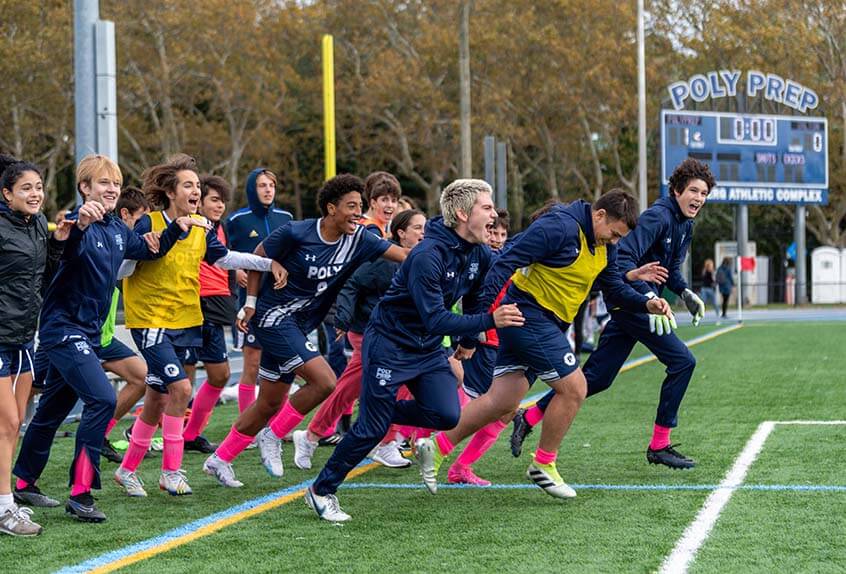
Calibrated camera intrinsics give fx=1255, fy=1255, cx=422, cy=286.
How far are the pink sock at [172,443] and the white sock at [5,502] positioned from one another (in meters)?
1.19

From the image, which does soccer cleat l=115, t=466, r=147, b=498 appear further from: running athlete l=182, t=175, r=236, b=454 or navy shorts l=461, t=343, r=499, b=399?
navy shorts l=461, t=343, r=499, b=399

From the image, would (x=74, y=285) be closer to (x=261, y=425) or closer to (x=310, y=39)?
(x=261, y=425)

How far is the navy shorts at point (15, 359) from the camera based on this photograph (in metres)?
6.07

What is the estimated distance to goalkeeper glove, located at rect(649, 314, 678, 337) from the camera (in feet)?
25.1

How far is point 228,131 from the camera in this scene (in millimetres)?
46812

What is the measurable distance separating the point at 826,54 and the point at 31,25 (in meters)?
28.9

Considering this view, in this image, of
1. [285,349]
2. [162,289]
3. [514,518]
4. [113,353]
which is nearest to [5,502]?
[162,289]

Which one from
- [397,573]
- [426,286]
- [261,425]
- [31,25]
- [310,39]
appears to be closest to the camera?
[397,573]

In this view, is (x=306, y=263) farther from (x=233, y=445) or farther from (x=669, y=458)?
(x=669, y=458)

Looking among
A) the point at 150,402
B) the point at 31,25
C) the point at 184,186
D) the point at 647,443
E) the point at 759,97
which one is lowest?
the point at 647,443

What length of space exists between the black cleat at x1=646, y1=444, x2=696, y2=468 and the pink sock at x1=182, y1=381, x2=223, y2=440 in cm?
305

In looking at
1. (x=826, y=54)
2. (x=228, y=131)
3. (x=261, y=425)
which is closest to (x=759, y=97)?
(x=826, y=54)

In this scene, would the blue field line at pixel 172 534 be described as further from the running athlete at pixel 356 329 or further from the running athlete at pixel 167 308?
the running athlete at pixel 356 329

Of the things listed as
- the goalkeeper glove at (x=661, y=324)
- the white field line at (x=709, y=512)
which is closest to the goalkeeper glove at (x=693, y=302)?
the goalkeeper glove at (x=661, y=324)
